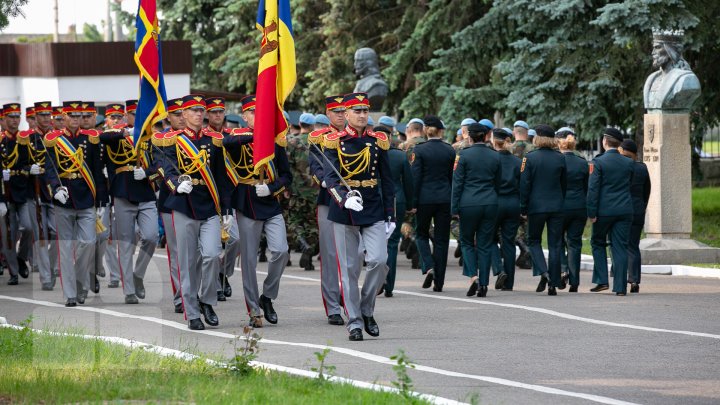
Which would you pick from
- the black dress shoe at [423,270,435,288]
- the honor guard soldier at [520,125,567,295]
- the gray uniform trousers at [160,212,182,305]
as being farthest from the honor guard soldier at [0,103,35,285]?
the honor guard soldier at [520,125,567,295]

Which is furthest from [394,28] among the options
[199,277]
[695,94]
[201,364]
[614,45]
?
Answer: [201,364]

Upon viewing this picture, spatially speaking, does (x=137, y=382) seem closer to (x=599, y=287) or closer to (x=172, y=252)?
(x=172, y=252)

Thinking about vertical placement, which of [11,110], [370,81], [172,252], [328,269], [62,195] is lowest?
[328,269]

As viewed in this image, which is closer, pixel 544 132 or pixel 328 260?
pixel 328 260

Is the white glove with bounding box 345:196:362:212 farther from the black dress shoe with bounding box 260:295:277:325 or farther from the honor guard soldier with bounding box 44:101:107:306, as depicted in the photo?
the honor guard soldier with bounding box 44:101:107:306

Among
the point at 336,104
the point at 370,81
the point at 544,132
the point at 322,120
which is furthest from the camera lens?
the point at 370,81

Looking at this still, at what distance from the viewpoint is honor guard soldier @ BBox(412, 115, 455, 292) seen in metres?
16.2

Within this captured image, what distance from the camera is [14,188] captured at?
18344 millimetres

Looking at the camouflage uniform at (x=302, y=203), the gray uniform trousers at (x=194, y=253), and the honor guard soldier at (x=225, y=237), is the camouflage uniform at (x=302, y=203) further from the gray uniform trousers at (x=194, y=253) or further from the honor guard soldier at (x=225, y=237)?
the gray uniform trousers at (x=194, y=253)

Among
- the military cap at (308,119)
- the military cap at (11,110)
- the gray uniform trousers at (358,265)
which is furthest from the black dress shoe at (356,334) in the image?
the military cap at (11,110)

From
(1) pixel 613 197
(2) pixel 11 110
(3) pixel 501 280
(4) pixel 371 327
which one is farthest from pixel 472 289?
(2) pixel 11 110

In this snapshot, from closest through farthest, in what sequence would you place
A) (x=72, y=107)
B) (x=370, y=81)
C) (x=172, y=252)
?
(x=172, y=252), (x=72, y=107), (x=370, y=81)

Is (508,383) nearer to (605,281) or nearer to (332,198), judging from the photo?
(332,198)

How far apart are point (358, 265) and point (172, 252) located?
8.23 ft
